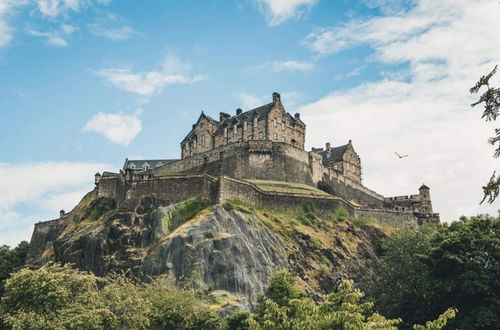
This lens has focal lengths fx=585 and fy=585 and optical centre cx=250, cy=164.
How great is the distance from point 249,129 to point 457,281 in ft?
147

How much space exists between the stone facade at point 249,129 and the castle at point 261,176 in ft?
0.47

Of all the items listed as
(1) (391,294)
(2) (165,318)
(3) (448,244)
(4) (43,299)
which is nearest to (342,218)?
(1) (391,294)

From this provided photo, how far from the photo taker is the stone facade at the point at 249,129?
84.6 m

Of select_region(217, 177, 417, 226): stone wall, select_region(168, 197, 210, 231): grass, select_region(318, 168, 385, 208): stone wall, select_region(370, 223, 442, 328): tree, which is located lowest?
select_region(370, 223, 442, 328): tree

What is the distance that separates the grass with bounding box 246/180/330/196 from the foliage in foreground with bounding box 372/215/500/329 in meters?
20.5

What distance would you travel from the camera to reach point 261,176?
7656cm

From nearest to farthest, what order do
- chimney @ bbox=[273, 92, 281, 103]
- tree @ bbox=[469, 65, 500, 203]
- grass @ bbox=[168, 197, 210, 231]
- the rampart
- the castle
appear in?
tree @ bbox=[469, 65, 500, 203]
grass @ bbox=[168, 197, 210, 231]
the castle
the rampart
chimney @ bbox=[273, 92, 281, 103]

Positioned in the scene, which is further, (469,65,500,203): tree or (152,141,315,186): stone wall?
(152,141,315,186): stone wall

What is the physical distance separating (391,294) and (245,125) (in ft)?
125

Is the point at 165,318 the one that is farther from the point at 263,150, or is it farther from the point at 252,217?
the point at 263,150

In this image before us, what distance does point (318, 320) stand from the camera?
91.5 ft

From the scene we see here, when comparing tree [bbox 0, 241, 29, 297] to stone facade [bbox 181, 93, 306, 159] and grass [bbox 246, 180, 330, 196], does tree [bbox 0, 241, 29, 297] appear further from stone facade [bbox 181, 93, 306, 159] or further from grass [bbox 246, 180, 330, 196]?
grass [bbox 246, 180, 330, 196]

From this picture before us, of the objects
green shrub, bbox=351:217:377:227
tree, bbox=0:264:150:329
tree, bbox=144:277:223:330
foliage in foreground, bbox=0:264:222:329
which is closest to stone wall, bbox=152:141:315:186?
green shrub, bbox=351:217:377:227

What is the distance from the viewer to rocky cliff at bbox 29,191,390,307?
183 ft
